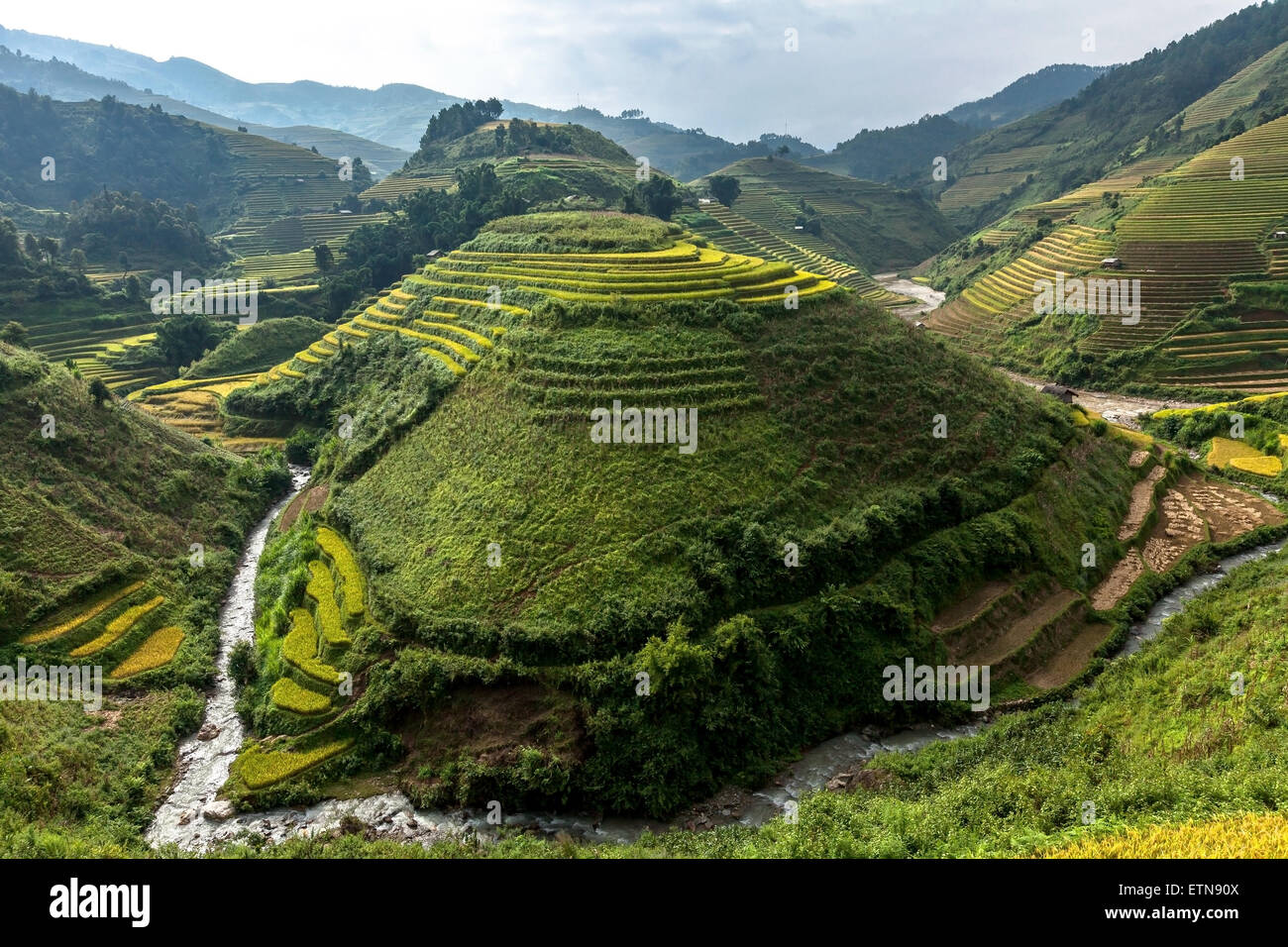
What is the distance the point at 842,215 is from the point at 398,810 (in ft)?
465

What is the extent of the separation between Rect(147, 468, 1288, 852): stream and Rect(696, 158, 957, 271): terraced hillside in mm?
105895

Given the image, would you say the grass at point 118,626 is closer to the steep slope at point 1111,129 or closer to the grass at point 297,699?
the grass at point 297,699

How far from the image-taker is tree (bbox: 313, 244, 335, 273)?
301ft

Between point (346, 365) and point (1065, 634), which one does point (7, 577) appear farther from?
point (1065, 634)

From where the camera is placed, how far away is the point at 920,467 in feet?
110

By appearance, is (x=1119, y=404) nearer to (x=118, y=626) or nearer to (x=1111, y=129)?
(x=118, y=626)

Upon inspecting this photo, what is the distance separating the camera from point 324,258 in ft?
303

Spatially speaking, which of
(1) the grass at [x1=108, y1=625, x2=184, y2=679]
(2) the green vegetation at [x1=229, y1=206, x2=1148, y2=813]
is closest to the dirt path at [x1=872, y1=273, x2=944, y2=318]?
(2) the green vegetation at [x1=229, y1=206, x2=1148, y2=813]

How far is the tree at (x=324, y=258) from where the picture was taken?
301 ft

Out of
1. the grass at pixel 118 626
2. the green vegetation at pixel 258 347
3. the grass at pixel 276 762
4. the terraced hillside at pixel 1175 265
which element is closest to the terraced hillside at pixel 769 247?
the terraced hillside at pixel 1175 265

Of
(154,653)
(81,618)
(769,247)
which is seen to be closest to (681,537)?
(154,653)

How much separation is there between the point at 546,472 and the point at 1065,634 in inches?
943

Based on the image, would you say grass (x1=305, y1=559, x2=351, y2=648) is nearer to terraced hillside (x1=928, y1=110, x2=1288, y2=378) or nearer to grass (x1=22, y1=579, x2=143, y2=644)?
grass (x1=22, y1=579, x2=143, y2=644)

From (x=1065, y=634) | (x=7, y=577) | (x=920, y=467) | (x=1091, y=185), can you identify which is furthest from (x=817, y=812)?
(x=1091, y=185)
